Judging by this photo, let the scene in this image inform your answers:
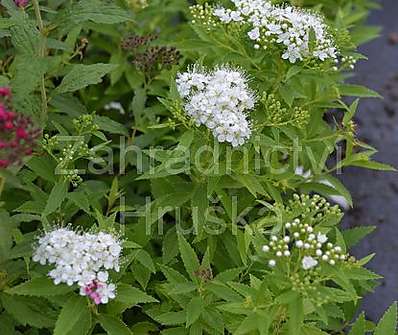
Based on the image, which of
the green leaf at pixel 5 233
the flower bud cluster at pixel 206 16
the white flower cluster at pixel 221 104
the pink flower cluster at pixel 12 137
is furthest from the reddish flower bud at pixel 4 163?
the flower bud cluster at pixel 206 16

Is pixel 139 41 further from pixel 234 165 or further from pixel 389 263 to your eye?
pixel 389 263

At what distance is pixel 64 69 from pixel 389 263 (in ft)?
6.41

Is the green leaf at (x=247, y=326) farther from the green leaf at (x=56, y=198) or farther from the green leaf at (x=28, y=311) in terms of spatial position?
the green leaf at (x=56, y=198)

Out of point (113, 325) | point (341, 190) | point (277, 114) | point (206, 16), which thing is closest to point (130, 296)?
point (113, 325)

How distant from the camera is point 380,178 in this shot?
4.44 meters

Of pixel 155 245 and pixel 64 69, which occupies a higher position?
pixel 64 69

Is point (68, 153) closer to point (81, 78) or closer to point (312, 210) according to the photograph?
point (81, 78)

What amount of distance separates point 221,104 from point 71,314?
0.78 meters

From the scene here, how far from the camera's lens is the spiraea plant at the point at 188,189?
7.00 ft

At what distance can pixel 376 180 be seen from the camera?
174 inches

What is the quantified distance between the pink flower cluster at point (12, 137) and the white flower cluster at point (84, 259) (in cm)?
27

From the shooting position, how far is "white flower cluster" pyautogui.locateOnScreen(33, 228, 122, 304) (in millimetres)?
2072

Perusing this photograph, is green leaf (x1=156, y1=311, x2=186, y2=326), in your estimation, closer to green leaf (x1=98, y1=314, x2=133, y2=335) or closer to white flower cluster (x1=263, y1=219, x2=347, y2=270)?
green leaf (x1=98, y1=314, x2=133, y2=335)

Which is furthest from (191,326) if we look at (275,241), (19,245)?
(19,245)
